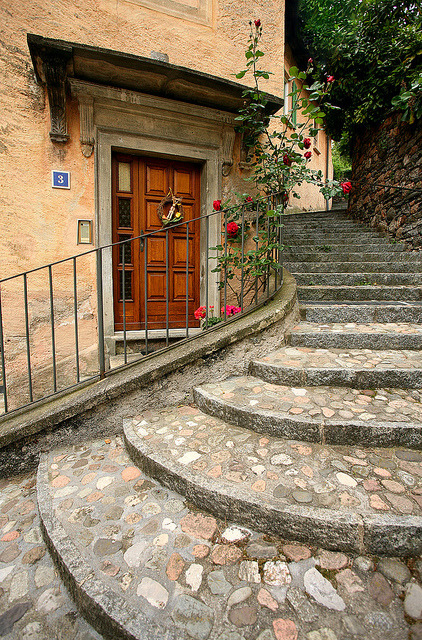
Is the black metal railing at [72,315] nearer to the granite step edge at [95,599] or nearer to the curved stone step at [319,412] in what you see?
the curved stone step at [319,412]

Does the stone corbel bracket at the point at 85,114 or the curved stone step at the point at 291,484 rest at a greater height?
the stone corbel bracket at the point at 85,114

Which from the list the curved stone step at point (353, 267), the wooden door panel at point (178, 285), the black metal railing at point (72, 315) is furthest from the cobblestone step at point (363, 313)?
the wooden door panel at point (178, 285)

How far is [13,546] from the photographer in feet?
5.67

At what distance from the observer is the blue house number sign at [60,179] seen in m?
3.48

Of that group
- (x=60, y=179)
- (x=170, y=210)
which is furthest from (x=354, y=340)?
(x=60, y=179)

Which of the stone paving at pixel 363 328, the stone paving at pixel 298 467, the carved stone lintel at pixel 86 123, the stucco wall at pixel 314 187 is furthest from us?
the stucco wall at pixel 314 187

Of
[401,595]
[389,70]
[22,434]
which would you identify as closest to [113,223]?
[22,434]

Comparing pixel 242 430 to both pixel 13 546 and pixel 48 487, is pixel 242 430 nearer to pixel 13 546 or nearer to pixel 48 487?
pixel 48 487

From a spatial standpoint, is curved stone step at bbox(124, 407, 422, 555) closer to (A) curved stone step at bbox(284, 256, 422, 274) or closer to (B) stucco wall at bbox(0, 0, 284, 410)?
(B) stucco wall at bbox(0, 0, 284, 410)

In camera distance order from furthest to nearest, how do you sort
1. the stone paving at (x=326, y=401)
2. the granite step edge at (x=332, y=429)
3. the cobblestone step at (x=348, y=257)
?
the cobblestone step at (x=348, y=257) → the stone paving at (x=326, y=401) → the granite step edge at (x=332, y=429)

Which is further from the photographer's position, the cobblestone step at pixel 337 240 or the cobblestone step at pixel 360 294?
the cobblestone step at pixel 337 240

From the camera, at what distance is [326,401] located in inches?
87.5

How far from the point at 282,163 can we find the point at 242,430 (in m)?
2.68

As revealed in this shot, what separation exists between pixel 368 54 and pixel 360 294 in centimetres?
534
